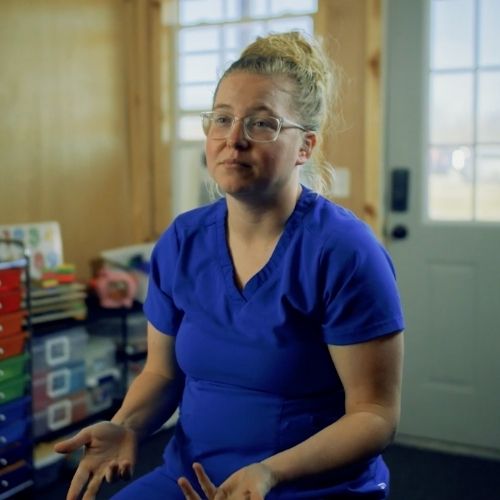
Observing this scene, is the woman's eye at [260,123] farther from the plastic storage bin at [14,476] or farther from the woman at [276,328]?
the plastic storage bin at [14,476]

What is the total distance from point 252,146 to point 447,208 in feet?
6.11

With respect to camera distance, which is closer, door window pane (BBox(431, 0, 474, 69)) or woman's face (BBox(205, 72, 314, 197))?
woman's face (BBox(205, 72, 314, 197))

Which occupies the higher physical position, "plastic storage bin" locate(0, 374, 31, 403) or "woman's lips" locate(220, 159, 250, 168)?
"woman's lips" locate(220, 159, 250, 168)

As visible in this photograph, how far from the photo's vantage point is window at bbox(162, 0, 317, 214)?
3.14 metres

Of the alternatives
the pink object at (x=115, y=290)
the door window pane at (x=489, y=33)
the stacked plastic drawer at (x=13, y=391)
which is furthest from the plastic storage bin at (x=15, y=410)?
the door window pane at (x=489, y=33)

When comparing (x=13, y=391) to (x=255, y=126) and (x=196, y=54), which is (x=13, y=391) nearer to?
(x=255, y=126)

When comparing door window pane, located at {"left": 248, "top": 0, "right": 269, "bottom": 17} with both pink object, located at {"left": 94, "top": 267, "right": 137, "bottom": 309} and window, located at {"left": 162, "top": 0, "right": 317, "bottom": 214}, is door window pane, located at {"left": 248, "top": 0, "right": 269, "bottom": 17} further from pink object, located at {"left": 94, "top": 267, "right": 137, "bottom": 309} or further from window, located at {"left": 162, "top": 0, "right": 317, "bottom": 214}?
pink object, located at {"left": 94, "top": 267, "right": 137, "bottom": 309}

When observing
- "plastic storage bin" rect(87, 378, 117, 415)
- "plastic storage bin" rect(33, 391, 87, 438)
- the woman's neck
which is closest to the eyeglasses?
the woman's neck

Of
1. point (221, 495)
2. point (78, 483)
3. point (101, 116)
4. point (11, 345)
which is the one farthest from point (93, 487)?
point (101, 116)

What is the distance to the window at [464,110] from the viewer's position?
8.98 ft

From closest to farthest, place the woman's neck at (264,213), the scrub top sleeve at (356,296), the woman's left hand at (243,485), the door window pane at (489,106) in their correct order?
the woman's left hand at (243,485)
the scrub top sleeve at (356,296)
the woman's neck at (264,213)
the door window pane at (489,106)

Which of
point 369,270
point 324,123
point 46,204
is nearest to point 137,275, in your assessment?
point 46,204

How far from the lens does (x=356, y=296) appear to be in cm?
112

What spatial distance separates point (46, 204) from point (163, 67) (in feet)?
2.94
